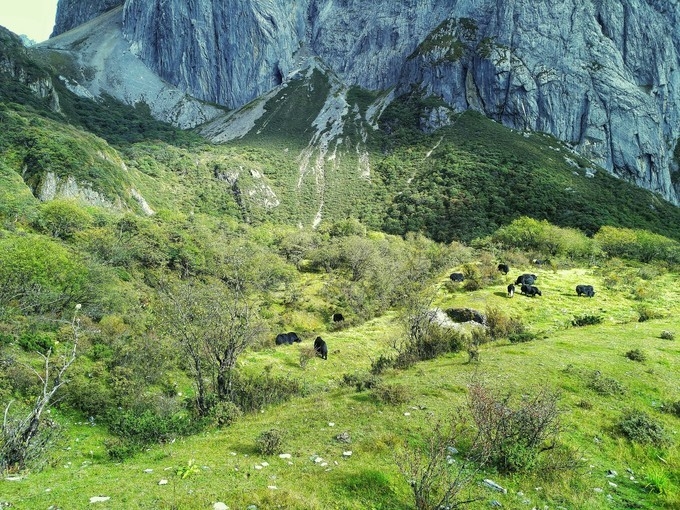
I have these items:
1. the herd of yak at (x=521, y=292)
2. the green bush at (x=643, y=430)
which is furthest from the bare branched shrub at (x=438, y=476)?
the herd of yak at (x=521, y=292)

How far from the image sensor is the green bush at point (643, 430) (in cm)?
1025

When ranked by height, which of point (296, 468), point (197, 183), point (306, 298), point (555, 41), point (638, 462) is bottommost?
point (306, 298)

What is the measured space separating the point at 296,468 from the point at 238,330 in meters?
8.12

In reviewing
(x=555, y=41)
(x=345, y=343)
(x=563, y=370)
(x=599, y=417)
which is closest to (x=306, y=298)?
(x=345, y=343)

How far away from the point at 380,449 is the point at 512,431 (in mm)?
3112

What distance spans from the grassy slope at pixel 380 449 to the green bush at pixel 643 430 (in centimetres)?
28

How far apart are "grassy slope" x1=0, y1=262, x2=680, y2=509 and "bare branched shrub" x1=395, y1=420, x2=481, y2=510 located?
0.42 meters

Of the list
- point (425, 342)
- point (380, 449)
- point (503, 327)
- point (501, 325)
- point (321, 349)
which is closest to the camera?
point (380, 449)

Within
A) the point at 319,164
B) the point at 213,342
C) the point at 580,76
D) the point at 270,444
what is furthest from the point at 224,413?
the point at 580,76

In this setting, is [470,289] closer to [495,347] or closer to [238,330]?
[495,347]

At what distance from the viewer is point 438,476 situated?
8062mm

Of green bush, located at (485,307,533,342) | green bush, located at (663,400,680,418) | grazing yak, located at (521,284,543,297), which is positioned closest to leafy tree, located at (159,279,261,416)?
green bush, located at (663,400,680,418)

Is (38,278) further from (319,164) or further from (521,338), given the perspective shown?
(319,164)

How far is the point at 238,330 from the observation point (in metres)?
16.2
